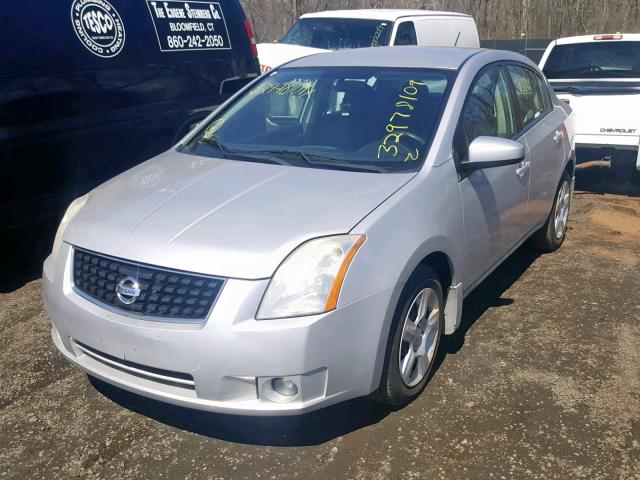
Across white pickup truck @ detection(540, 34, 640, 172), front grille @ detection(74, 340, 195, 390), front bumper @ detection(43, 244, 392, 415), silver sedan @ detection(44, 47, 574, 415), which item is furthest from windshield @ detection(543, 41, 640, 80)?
front grille @ detection(74, 340, 195, 390)

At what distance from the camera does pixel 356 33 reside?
9852 millimetres

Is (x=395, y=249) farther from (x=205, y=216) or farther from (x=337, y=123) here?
(x=337, y=123)

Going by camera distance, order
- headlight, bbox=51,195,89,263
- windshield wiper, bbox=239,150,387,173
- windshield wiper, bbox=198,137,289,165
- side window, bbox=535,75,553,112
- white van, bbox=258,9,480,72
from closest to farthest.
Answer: headlight, bbox=51,195,89,263
windshield wiper, bbox=239,150,387,173
windshield wiper, bbox=198,137,289,165
side window, bbox=535,75,553,112
white van, bbox=258,9,480,72

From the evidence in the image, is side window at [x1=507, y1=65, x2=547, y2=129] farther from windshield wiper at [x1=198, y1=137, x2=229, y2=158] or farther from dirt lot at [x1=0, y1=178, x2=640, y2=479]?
windshield wiper at [x1=198, y1=137, x2=229, y2=158]

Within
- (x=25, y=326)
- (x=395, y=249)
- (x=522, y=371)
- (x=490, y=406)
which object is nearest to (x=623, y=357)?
(x=522, y=371)

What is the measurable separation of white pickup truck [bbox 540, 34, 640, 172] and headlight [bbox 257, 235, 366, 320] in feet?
16.9

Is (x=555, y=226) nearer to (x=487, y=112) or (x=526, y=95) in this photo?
(x=526, y=95)

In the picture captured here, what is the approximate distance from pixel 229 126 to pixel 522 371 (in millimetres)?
2250

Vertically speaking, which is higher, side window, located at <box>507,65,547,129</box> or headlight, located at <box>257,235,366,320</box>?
side window, located at <box>507,65,547,129</box>

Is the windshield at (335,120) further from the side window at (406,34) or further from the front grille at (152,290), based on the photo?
the side window at (406,34)

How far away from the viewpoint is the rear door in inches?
184

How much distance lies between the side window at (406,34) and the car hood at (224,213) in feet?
21.5

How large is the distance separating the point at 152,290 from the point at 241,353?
1.55 feet

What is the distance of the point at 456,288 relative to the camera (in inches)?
141
